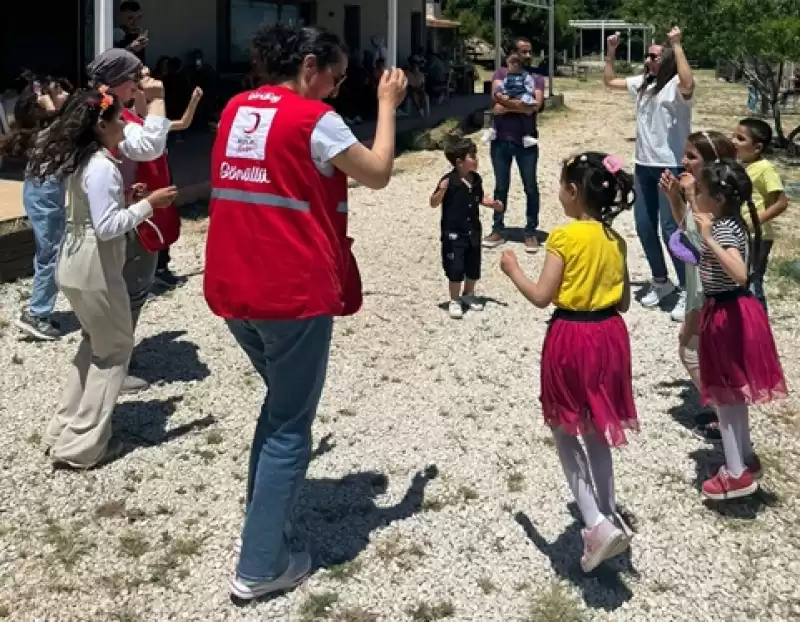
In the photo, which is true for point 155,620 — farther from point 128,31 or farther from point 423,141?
point 423,141

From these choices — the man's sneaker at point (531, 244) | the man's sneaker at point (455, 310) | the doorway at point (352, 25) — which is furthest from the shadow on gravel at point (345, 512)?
the doorway at point (352, 25)

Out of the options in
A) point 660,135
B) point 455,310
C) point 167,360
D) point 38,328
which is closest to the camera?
point 167,360

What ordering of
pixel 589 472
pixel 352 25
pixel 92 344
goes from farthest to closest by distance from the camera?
pixel 352 25 < pixel 92 344 < pixel 589 472

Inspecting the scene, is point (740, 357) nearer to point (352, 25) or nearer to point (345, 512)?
point (345, 512)

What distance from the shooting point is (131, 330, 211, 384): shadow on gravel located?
4.79 meters

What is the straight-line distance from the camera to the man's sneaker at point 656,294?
600cm

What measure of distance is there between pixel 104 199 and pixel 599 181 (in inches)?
70.4

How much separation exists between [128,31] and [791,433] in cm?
727

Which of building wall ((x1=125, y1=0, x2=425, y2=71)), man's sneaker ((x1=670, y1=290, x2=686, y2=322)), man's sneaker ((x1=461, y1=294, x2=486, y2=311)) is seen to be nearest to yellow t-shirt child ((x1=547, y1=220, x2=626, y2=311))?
man's sneaker ((x1=670, y1=290, x2=686, y2=322))

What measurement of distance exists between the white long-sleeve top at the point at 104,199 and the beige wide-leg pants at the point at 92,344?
0.14m

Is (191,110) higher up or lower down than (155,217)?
higher up

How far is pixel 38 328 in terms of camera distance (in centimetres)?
522

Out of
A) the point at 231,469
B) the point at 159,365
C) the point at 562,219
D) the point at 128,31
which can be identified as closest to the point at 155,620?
the point at 231,469

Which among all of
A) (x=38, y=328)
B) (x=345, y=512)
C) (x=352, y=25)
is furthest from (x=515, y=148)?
(x=352, y=25)
